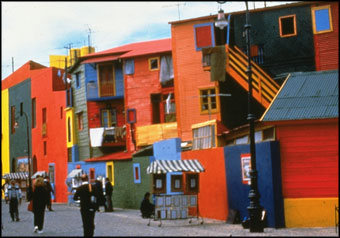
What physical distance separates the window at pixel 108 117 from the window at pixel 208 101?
13.8 meters

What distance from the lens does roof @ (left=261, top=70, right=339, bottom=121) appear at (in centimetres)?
1792

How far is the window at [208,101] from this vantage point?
30.3 meters

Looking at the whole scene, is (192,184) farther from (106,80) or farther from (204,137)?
(106,80)

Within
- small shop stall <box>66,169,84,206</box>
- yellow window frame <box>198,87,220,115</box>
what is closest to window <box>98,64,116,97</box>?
small shop stall <box>66,169,84,206</box>

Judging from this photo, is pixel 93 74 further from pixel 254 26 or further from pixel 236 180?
pixel 236 180

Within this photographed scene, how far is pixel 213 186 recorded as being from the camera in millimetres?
22734

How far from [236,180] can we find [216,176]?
1.81 metres

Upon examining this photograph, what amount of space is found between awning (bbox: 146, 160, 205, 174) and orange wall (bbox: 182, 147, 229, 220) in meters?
1.10

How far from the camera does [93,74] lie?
143 feet

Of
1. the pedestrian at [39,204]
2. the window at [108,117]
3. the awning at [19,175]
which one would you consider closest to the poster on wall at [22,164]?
the awning at [19,175]

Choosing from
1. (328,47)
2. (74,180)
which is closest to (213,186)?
(328,47)

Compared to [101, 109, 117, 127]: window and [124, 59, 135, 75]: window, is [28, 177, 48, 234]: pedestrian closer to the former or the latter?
[124, 59, 135, 75]: window

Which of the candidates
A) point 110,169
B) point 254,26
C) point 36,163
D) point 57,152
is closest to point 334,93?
point 254,26

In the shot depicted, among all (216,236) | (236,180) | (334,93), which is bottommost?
(216,236)
